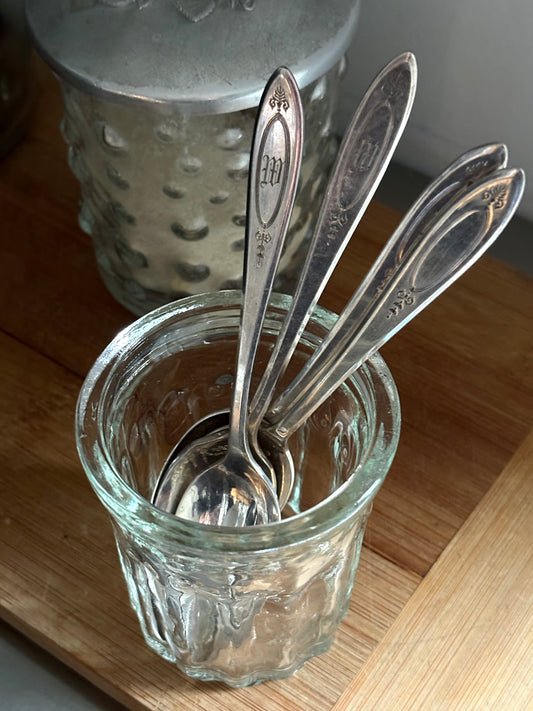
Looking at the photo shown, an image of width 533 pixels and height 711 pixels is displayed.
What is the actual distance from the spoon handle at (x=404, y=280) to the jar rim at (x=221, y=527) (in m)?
0.02

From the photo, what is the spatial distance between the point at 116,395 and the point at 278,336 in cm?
5

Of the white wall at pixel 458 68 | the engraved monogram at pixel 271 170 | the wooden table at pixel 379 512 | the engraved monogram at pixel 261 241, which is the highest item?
the white wall at pixel 458 68

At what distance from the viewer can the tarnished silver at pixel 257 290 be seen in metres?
0.25

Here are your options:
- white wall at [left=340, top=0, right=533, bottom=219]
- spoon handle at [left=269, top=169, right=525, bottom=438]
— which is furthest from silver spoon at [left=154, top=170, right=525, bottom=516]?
white wall at [left=340, top=0, right=533, bottom=219]

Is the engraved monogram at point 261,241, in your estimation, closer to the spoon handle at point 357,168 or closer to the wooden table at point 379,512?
the spoon handle at point 357,168

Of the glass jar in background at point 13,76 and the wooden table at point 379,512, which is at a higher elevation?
the glass jar in background at point 13,76

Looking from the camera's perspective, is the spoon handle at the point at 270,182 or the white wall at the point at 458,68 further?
the white wall at the point at 458,68

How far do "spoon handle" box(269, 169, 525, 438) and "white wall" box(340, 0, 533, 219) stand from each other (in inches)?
7.8

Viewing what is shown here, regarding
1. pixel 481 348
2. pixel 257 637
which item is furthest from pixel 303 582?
pixel 481 348

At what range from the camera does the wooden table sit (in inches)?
12.5

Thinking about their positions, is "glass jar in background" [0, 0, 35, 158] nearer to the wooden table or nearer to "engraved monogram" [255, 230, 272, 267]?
the wooden table

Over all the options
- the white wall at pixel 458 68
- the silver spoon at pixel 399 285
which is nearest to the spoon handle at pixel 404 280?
the silver spoon at pixel 399 285

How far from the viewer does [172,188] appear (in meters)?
0.34

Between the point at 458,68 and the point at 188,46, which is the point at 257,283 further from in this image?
the point at 458,68
